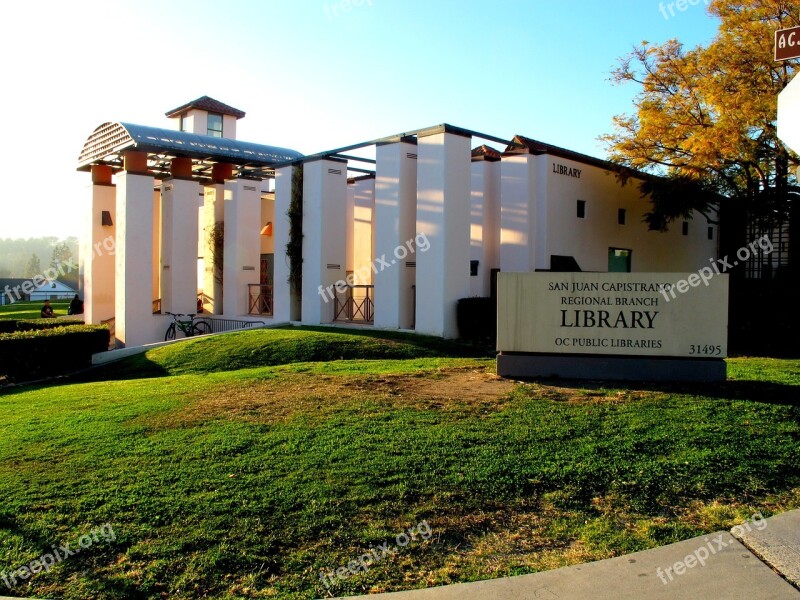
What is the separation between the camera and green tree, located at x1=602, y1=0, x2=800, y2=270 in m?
16.6

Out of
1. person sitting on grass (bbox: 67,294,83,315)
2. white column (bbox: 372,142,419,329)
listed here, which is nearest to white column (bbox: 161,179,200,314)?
person sitting on grass (bbox: 67,294,83,315)

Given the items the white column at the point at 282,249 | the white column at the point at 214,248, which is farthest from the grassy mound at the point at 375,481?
the white column at the point at 214,248

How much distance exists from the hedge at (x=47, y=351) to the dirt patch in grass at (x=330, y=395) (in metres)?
6.68

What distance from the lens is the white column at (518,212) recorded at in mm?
19141

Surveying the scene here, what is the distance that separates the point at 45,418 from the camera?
871cm

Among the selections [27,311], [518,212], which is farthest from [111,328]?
[27,311]

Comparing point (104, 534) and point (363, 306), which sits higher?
point (363, 306)

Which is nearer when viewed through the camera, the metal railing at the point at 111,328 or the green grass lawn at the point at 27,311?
the metal railing at the point at 111,328

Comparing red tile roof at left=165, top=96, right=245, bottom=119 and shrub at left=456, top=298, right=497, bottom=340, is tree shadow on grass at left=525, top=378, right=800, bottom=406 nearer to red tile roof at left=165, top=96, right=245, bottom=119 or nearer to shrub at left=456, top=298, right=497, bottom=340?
shrub at left=456, top=298, right=497, bottom=340

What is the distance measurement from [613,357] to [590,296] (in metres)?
0.89

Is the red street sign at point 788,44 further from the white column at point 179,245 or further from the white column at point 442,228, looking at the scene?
the white column at point 179,245

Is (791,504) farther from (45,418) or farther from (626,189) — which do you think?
(626,189)

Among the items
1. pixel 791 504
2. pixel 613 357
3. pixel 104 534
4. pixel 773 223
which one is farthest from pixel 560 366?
pixel 773 223

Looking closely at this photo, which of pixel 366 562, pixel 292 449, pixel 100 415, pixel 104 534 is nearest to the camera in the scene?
pixel 366 562
